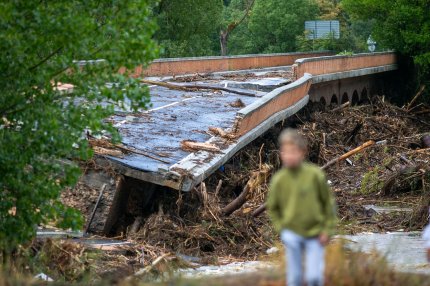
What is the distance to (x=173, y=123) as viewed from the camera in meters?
23.5

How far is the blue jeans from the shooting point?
746 centimetres

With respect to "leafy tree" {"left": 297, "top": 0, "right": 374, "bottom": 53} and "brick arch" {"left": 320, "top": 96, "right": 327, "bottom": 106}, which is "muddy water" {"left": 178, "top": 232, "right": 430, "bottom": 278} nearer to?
"brick arch" {"left": 320, "top": 96, "right": 327, "bottom": 106}

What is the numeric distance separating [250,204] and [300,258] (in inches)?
479

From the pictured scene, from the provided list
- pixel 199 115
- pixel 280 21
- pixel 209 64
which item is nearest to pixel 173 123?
pixel 199 115

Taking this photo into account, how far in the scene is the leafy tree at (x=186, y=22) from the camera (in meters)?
59.6

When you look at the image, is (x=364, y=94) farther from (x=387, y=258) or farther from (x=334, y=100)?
A: (x=387, y=258)

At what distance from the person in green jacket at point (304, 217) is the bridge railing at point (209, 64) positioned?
22917mm

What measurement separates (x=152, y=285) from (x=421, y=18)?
158 ft

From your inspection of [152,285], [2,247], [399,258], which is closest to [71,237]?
[2,247]

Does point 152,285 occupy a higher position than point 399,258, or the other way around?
point 152,285

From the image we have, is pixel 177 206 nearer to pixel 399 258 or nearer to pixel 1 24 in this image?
pixel 399 258

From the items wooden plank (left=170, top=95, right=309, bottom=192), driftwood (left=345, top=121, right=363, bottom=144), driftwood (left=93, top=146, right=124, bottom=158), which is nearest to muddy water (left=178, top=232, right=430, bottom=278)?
wooden plank (left=170, top=95, right=309, bottom=192)

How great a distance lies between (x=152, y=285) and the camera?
8359 mm

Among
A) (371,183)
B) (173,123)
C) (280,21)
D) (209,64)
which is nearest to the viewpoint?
(173,123)
